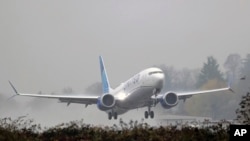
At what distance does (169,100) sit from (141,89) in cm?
639

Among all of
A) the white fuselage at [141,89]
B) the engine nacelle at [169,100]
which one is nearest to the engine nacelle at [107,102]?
the white fuselage at [141,89]

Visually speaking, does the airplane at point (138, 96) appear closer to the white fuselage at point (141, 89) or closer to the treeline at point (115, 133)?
the white fuselage at point (141, 89)

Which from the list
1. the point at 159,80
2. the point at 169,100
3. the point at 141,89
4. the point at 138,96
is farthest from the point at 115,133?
the point at 169,100

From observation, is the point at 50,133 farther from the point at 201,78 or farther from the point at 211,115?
the point at 201,78

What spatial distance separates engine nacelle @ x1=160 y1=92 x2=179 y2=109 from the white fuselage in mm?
2399

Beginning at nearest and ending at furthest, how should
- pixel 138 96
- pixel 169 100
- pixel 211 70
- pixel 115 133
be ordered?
pixel 115 133
pixel 138 96
pixel 169 100
pixel 211 70

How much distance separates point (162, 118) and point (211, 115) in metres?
19.5

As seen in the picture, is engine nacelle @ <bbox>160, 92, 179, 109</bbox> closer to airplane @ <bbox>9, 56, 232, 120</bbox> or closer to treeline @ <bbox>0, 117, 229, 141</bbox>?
airplane @ <bbox>9, 56, 232, 120</bbox>

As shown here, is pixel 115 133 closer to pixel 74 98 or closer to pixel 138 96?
pixel 138 96

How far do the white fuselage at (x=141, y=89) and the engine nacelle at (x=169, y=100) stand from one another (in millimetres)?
2399

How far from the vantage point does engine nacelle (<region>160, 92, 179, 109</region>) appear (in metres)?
60.1

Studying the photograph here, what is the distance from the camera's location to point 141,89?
55.4 meters

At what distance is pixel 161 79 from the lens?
180ft

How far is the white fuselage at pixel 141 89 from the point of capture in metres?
54.6
